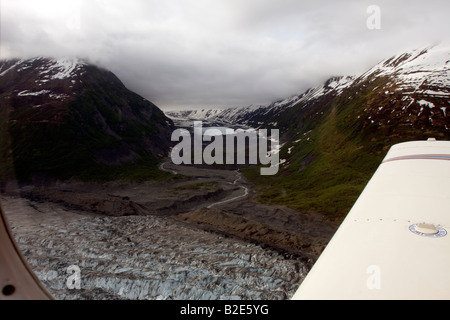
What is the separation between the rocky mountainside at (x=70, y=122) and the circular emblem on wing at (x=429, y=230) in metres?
80.6

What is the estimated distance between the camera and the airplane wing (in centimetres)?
399

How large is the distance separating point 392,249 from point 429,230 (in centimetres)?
117

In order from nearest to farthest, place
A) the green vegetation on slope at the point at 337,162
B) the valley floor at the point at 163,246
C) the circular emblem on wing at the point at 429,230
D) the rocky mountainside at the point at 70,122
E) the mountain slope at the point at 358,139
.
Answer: the circular emblem on wing at the point at 429,230
the valley floor at the point at 163,246
the green vegetation on slope at the point at 337,162
the mountain slope at the point at 358,139
the rocky mountainside at the point at 70,122

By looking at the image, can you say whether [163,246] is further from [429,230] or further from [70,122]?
[70,122]

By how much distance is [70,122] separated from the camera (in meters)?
120

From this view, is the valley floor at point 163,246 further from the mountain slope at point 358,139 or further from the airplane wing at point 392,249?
the airplane wing at point 392,249

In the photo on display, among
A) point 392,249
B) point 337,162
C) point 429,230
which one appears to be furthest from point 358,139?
point 392,249

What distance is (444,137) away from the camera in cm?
8419

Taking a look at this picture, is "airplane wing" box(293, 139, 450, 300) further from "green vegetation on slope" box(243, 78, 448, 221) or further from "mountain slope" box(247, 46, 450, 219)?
"mountain slope" box(247, 46, 450, 219)

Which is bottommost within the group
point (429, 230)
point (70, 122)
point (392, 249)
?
point (392, 249)

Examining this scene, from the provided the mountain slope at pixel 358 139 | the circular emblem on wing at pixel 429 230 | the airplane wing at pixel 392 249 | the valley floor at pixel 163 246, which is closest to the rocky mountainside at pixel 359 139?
the mountain slope at pixel 358 139

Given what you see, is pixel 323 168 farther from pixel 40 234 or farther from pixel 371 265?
pixel 371 265

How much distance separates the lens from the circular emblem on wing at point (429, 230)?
540 centimetres
